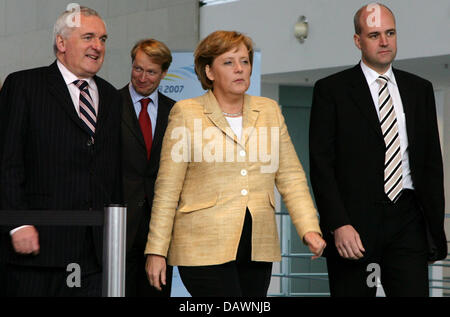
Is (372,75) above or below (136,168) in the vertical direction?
above

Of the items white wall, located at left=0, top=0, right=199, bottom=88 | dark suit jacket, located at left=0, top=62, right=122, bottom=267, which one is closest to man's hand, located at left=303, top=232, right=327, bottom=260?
dark suit jacket, located at left=0, top=62, right=122, bottom=267

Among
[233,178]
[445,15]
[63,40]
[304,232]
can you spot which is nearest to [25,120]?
[63,40]

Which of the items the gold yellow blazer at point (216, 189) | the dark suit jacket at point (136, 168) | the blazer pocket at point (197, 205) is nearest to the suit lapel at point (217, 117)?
the gold yellow blazer at point (216, 189)

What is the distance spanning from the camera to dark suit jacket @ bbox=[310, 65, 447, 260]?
3832mm

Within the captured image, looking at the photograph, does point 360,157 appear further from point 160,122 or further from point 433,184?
point 160,122

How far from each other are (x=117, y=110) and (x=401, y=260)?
58.3 inches

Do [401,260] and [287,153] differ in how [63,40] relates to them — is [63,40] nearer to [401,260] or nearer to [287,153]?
[287,153]

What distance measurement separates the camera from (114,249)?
3223mm

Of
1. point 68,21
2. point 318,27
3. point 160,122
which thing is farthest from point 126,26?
point 68,21

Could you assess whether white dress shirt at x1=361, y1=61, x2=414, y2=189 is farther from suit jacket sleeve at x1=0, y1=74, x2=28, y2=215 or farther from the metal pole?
suit jacket sleeve at x1=0, y1=74, x2=28, y2=215

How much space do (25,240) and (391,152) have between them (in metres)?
1.69

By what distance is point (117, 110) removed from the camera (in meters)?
3.91

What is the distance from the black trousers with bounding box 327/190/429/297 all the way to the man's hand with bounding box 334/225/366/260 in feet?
0.39
